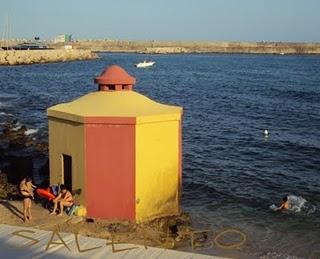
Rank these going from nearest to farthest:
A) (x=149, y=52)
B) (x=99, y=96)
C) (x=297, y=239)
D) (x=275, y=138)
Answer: (x=99, y=96), (x=297, y=239), (x=275, y=138), (x=149, y=52)

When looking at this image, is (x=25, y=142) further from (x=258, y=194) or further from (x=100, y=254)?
(x=100, y=254)

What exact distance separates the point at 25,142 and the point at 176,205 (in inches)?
538

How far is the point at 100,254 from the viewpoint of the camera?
9.09 m

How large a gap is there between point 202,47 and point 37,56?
100m

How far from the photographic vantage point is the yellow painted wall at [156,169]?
12172 millimetres

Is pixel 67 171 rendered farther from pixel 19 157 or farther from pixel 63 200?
pixel 19 157

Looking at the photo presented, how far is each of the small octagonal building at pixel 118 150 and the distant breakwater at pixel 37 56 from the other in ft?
265

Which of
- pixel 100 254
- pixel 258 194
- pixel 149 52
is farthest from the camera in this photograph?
pixel 149 52

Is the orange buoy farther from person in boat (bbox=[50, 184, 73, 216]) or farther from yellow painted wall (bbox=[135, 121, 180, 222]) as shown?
yellow painted wall (bbox=[135, 121, 180, 222])

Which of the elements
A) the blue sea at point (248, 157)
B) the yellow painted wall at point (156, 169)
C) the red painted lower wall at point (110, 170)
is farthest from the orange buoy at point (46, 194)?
the blue sea at point (248, 157)

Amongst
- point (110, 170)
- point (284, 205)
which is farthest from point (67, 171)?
point (284, 205)

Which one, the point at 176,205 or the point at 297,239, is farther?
the point at 297,239

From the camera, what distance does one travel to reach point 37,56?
98.6m

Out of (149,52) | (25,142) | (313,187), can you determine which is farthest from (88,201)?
(149,52)
